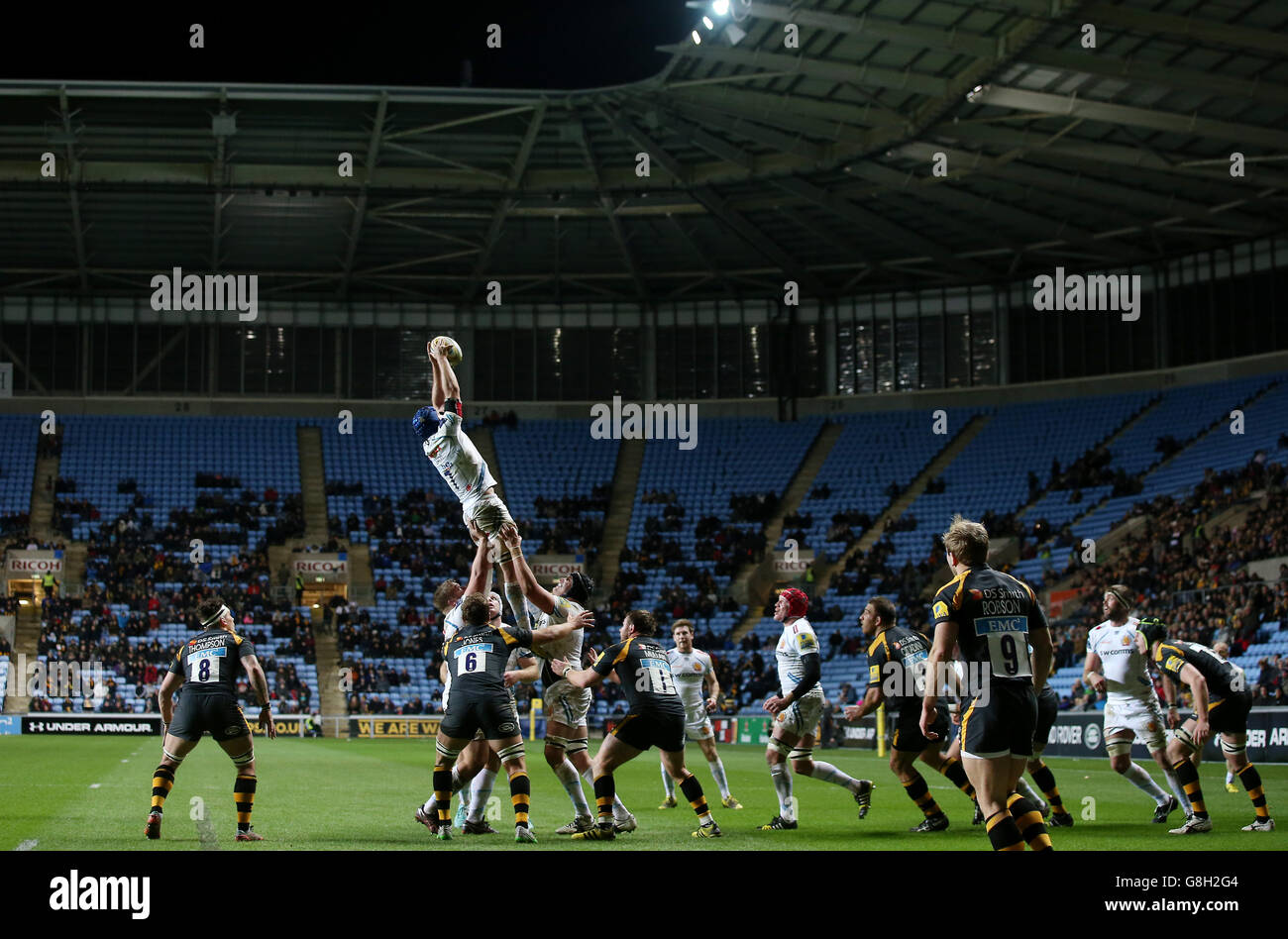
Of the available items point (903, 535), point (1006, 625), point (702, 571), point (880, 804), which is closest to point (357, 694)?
point (702, 571)

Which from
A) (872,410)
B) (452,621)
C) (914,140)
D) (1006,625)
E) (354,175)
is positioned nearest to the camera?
(1006,625)

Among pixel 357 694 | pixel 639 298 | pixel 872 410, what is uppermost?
pixel 639 298

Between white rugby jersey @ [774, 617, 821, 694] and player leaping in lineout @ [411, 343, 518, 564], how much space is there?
395 centimetres

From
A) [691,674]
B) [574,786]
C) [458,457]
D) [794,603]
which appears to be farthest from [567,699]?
[691,674]

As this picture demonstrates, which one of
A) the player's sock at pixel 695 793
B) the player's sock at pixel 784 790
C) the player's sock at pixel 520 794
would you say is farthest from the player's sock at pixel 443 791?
the player's sock at pixel 784 790

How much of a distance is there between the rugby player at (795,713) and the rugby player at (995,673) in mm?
5891

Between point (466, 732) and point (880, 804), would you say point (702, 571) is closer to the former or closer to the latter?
point (880, 804)

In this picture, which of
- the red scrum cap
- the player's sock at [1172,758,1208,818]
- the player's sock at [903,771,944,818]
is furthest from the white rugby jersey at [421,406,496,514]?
the player's sock at [1172,758,1208,818]

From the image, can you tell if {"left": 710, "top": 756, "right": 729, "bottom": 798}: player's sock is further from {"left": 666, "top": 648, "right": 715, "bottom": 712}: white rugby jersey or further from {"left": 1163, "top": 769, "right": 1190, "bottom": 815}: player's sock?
{"left": 1163, "top": 769, "right": 1190, "bottom": 815}: player's sock

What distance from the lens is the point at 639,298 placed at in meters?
64.2

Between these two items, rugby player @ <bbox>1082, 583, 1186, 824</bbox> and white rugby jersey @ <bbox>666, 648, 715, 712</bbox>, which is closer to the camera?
rugby player @ <bbox>1082, 583, 1186, 824</bbox>

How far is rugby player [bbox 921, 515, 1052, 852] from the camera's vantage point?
1034 centimetres

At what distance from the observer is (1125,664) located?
1730 centimetres

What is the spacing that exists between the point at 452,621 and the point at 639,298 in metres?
48.5
